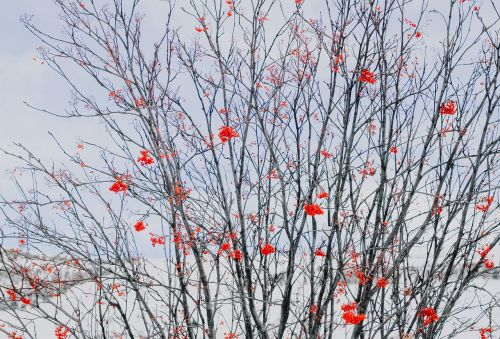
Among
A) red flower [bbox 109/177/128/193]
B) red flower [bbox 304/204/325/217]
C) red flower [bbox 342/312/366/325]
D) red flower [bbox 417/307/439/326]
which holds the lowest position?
red flower [bbox 342/312/366/325]

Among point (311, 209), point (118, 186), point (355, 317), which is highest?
point (118, 186)

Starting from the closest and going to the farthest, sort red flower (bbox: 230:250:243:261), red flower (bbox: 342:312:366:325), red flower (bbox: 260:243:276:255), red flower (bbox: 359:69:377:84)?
red flower (bbox: 342:312:366:325) < red flower (bbox: 359:69:377:84) < red flower (bbox: 230:250:243:261) < red flower (bbox: 260:243:276:255)

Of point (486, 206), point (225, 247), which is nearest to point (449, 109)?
point (486, 206)

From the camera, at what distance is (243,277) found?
225 inches

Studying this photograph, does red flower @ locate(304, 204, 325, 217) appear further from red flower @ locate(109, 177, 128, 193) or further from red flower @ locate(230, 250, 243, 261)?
red flower @ locate(109, 177, 128, 193)

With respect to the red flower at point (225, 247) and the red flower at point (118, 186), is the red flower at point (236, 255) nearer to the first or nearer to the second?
the red flower at point (225, 247)

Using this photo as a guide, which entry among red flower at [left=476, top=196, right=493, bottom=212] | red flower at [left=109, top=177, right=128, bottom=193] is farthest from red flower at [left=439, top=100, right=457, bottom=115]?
red flower at [left=109, top=177, right=128, bottom=193]

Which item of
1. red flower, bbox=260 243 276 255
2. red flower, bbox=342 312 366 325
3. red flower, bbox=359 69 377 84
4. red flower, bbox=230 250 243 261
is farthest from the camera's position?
red flower, bbox=260 243 276 255

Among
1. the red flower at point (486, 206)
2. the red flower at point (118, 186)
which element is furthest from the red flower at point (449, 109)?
the red flower at point (118, 186)

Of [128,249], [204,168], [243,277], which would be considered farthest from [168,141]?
[243,277]

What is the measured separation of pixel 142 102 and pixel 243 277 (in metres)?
2.45

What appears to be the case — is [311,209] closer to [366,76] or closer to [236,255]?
[236,255]

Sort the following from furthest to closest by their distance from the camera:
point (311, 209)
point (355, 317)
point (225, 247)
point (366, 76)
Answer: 1. point (225, 247)
2. point (366, 76)
3. point (311, 209)
4. point (355, 317)

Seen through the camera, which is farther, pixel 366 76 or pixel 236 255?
pixel 236 255
